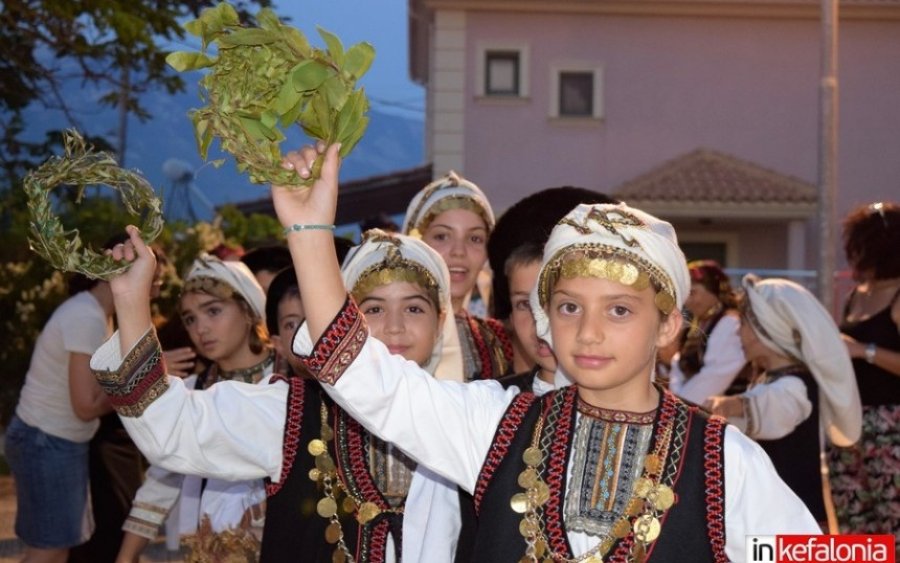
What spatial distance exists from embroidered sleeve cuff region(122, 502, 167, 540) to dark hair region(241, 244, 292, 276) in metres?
1.53

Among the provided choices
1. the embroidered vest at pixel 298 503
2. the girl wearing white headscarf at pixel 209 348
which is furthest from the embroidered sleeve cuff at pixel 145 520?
the embroidered vest at pixel 298 503

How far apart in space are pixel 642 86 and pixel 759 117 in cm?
204

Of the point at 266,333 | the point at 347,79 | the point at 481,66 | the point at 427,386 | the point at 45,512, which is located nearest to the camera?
the point at 347,79

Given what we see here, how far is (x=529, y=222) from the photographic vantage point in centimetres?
500

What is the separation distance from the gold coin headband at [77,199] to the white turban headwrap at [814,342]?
345cm

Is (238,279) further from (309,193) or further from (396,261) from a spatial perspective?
(309,193)

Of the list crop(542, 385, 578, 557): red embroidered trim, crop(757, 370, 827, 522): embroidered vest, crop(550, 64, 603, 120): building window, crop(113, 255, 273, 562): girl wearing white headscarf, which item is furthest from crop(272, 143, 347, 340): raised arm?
crop(550, 64, 603, 120): building window

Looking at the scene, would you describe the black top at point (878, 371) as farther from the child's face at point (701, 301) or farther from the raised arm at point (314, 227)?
the raised arm at point (314, 227)

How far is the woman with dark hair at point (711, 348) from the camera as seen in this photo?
328 inches

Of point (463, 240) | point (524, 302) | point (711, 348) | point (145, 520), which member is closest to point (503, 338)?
point (463, 240)

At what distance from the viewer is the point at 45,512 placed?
286 inches

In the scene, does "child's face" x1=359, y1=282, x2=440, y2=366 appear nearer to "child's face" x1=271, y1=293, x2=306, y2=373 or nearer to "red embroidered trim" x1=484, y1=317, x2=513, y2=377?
"child's face" x1=271, y1=293, x2=306, y2=373

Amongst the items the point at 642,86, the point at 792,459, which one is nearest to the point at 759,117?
the point at 642,86

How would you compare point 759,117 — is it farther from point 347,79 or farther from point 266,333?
point 347,79
